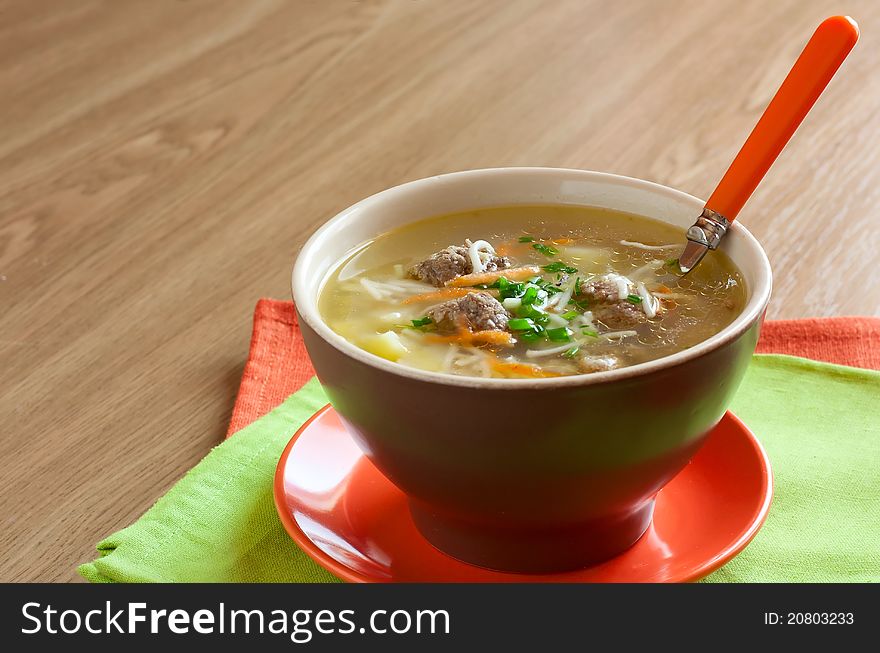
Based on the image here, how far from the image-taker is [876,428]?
4.85 feet

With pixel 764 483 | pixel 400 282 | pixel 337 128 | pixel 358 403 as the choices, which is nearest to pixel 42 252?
pixel 337 128

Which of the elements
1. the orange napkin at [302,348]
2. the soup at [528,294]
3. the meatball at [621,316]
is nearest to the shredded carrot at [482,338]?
the soup at [528,294]

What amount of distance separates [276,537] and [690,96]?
1705 mm

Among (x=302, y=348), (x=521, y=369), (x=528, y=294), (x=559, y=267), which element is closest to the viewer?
(x=521, y=369)

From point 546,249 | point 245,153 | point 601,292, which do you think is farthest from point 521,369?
point 245,153

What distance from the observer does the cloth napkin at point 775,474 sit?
125cm

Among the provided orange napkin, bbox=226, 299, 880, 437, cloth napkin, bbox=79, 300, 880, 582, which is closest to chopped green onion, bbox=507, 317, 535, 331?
cloth napkin, bbox=79, 300, 880, 582

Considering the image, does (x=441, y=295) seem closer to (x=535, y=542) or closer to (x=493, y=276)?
(x=493, y=276)

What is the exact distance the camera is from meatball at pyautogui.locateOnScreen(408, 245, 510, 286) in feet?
4.39

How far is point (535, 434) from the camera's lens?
41.3 inches

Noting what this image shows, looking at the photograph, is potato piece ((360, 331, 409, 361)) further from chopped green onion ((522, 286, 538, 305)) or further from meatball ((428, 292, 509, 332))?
chopped green onion ((522, 286, 538, 305))

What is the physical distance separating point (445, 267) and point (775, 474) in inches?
19.8

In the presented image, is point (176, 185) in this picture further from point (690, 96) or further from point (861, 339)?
point (861, 339)

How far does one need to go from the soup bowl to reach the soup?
0.23ft
